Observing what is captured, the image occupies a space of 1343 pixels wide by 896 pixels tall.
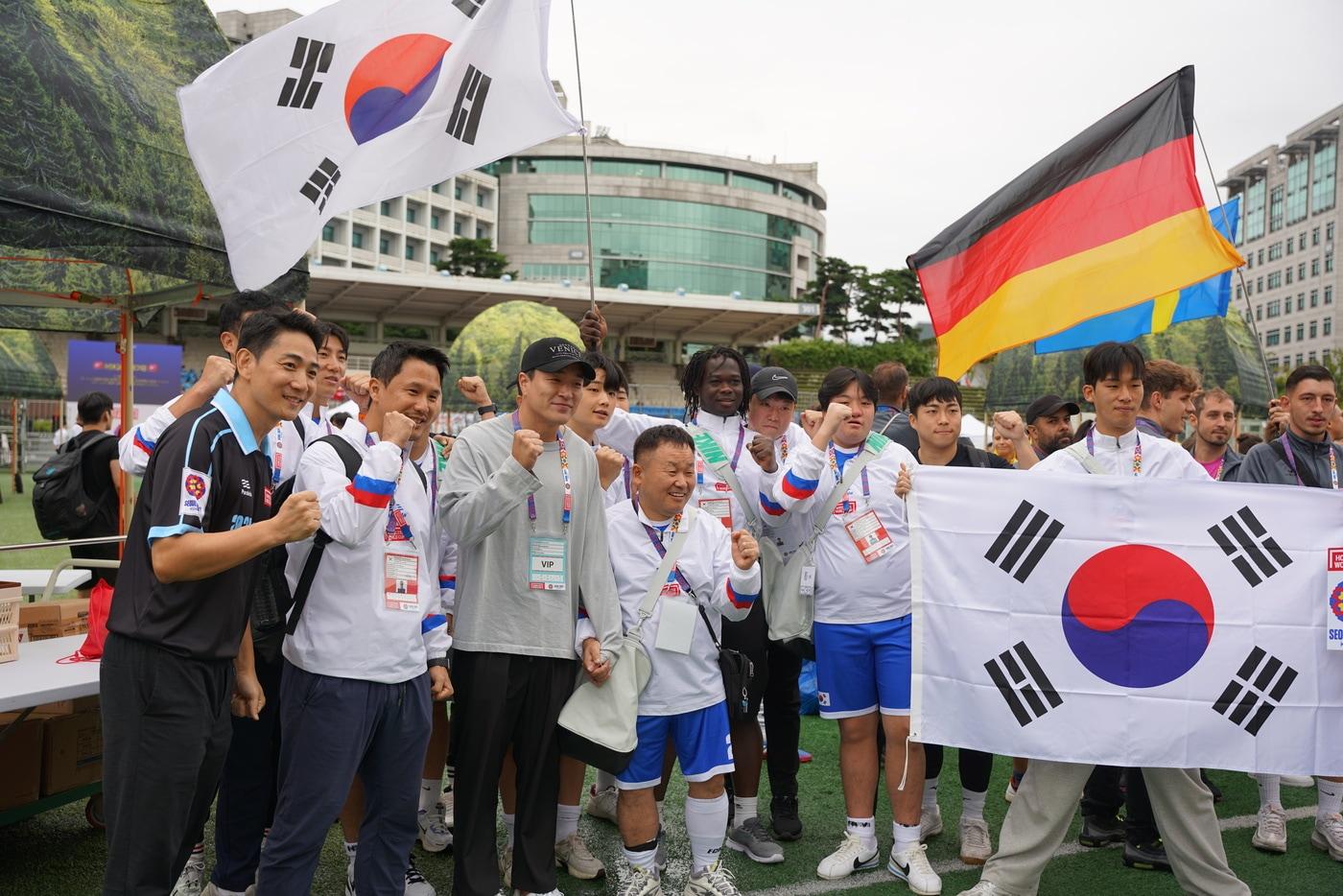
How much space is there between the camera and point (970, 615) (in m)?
3.94

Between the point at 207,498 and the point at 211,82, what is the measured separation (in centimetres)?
220

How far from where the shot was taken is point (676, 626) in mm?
3912

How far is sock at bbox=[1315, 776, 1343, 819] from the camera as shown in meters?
4.58

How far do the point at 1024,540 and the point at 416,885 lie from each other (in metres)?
2.84

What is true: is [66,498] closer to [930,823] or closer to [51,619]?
[51,619]

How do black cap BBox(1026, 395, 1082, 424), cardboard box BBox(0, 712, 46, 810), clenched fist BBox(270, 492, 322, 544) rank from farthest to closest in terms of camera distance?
1. black cap BBox(1026, 395, 1082, 424)
2. cardboard box BBox(0, 712, 46, 810)
3. clenched fist BBox(270, 492, 322, 544)

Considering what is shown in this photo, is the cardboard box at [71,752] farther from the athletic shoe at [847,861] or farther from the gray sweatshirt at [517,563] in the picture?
the athletic shoe at [847,861]

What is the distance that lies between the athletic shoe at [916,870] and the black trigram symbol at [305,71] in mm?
4216

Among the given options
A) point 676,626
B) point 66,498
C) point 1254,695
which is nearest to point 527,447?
point 676,626

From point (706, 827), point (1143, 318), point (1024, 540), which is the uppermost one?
point (1143, 318)

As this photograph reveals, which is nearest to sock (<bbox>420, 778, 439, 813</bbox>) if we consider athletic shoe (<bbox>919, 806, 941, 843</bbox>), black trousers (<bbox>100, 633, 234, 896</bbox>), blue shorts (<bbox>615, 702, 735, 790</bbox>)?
blue shorts (<bbox>615, 702, 735, 790</bbox>)

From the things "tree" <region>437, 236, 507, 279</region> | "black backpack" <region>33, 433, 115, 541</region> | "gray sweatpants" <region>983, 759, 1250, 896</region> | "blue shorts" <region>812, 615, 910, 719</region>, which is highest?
"tree" <region>437, 236, 507, 279</region>

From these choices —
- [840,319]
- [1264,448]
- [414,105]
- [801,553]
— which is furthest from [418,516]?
[840,319]

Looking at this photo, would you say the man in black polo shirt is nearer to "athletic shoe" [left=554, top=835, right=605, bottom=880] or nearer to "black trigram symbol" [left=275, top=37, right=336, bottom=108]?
"athletic shoe" [left=554, top=835, right=605, bottom=880]
